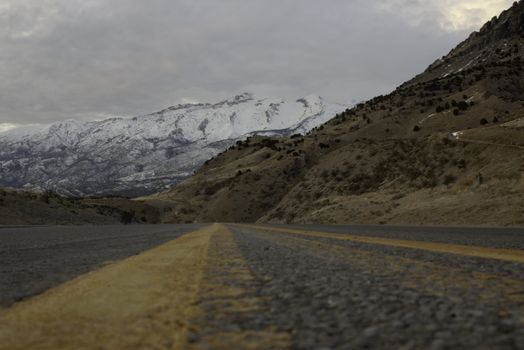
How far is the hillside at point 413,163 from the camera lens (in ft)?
146

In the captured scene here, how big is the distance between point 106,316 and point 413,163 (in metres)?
64.7

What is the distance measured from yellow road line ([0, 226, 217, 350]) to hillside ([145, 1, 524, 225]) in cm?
3156

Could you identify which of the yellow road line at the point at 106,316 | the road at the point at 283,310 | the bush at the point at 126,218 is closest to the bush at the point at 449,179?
the road at the point at 283,310

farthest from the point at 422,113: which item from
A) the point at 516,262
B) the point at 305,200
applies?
the point at 516,262

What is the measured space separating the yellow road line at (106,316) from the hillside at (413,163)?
104 feet

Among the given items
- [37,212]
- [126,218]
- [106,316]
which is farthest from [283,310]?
[126,218]

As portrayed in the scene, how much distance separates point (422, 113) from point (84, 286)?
107 m

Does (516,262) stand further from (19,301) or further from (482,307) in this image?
(19,301)

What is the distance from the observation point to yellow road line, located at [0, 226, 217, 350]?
3.39 meters

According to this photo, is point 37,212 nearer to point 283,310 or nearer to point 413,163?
point 413,163

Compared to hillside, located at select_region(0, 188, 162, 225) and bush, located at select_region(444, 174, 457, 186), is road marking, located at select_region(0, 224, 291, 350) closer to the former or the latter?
bush, located at select_region(444, 174, 457, 186)

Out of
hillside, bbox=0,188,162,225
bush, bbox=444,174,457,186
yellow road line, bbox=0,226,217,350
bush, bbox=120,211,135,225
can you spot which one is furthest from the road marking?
bush, bbox=120,211,135,225

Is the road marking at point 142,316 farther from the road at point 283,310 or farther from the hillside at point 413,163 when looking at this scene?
the hillside at point 413,163

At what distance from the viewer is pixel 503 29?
155875 mm
